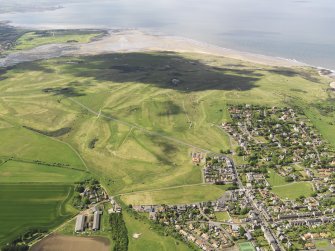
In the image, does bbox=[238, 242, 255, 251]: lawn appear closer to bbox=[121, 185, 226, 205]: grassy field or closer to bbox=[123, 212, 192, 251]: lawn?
bbox=[123, 212, 192, 251]: lawn

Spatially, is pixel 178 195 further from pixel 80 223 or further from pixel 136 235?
pixel 80 223

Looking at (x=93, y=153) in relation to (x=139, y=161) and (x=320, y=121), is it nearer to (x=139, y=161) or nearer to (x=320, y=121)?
(x=139, y=161)

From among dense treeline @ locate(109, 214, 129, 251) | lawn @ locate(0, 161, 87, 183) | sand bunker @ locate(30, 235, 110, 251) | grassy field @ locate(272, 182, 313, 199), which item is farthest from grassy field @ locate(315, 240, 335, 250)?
lawn @ locate(0, 161, 87, 183)

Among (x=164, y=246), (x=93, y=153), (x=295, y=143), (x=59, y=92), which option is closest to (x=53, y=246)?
(x=164, y=246)

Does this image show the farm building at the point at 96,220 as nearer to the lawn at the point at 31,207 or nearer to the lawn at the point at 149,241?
the lawn at the point at 31,207

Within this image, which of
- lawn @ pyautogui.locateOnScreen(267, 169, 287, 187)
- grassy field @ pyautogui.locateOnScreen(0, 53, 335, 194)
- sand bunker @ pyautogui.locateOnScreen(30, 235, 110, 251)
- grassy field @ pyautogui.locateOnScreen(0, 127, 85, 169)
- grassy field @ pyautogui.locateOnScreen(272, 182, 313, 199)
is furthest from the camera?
grassy field @ pyautogui.locateOnScreen(0, 127, 85, 169)

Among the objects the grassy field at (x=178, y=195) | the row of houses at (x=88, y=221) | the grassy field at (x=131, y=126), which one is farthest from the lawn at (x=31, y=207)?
the grassy field at (x=178, y=195)
